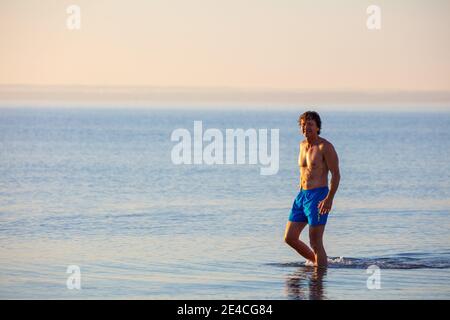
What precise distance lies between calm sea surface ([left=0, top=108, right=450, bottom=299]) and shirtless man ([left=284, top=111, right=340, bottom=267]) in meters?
0.46

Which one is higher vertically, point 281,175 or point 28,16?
point 28,16

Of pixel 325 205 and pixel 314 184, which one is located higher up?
pixel 314 184

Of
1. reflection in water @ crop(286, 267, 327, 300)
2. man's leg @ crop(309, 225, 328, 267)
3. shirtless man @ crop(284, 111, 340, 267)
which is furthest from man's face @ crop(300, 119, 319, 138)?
reflection in water @ crop(286, 267, 327, 300)

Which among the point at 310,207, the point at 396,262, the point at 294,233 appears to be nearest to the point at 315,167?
the point at 310,207

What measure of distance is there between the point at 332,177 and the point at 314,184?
0.29 meters

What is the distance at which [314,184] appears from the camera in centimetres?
1310

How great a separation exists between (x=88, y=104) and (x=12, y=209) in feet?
460

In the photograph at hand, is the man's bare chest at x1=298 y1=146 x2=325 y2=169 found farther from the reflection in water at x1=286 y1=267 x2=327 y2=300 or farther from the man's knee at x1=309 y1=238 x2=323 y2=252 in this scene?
the reflection in water at x1=286 y1=267 x2=327 y2=300

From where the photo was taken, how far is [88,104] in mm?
159125

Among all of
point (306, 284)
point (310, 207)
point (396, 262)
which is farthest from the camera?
point (396, 262)

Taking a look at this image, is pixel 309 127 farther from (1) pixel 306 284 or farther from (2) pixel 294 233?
(1) pixel 306 284

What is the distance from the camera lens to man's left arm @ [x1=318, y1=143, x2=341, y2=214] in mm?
12812

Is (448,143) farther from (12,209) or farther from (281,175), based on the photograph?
(12,209)
